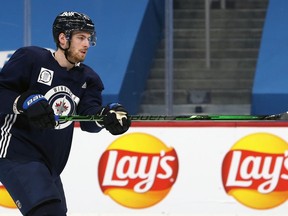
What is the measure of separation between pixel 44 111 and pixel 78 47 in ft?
1.23

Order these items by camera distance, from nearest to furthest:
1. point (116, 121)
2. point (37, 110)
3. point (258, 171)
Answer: point (37, 110), point (116, 121), point (258, 171)

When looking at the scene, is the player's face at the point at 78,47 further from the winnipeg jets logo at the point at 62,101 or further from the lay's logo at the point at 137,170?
the lay's logo at the point at 137,170

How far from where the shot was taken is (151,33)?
5781 millimetres

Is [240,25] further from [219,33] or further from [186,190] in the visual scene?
[186,190]

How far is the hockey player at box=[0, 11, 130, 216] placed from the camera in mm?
2873

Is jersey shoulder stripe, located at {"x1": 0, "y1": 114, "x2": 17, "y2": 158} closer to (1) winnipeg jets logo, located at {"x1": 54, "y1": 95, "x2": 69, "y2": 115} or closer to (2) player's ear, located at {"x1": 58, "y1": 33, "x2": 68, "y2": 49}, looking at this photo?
(1) winnipeg jets logo, located at {"x1": 54, "y1": 95, "x2": 69, "y2": 115}

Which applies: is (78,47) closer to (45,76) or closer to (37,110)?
(45,76)

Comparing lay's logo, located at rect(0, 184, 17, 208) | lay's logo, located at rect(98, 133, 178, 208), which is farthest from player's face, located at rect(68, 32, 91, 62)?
lay's logo, located at rect(0, 184, 17, 208)

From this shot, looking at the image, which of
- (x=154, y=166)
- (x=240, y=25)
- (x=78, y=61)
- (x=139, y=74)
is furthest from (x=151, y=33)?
(x=78, y=61)

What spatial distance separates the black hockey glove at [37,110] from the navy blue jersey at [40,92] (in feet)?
0.34

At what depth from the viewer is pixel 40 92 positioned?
3070 mm

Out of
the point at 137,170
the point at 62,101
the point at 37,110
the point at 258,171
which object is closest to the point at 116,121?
the point at 62,101

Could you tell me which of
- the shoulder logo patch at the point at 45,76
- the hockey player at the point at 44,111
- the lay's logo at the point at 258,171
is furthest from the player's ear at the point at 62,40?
the lay's logo at the point at 258,171

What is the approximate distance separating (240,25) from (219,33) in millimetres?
222
